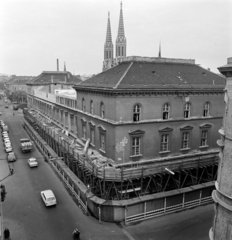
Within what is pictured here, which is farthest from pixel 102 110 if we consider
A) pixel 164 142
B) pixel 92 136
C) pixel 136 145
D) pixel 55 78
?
pixel 55 78

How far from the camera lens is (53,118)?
55.3 m

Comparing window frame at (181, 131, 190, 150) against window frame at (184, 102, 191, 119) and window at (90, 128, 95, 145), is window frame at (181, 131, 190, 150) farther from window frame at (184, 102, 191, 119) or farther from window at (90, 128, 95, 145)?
window at (90, 128, 95, 145)

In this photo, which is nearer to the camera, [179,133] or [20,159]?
[179,133]

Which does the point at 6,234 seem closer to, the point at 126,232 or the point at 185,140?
the point at 126,232

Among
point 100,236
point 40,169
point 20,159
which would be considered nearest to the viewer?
point 100,236

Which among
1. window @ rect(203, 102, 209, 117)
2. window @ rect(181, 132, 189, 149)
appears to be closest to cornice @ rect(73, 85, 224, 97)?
window @ rect(203, 102, 209, 117)

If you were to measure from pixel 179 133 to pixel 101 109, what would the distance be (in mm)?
9941

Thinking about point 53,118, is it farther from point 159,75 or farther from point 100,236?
point 100,236

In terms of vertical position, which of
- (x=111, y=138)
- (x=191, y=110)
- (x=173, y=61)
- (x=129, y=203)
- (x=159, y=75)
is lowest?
(x=129, y=203)

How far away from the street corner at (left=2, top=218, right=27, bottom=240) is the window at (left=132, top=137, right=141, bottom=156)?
13569 mm

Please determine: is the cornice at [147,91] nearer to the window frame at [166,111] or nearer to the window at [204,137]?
the window frame at [166,111]

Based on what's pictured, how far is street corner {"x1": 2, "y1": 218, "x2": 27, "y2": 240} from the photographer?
23.3 metres

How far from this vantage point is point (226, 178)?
1559 cm

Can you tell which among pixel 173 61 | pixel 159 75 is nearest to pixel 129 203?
pixel 159 75
